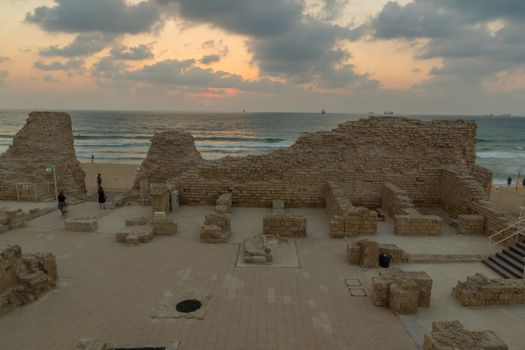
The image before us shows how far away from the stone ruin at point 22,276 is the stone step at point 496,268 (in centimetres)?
1143

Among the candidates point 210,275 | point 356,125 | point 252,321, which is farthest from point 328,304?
point 356,125

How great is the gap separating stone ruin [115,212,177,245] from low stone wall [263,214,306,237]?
132 inches

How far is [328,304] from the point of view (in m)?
7.70

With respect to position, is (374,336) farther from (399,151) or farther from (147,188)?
(147,188)

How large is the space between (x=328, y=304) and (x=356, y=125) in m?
10.4

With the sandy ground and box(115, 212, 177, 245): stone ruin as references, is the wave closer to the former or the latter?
the sandy ground

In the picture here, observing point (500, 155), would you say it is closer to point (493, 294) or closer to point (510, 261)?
point (510, 261)

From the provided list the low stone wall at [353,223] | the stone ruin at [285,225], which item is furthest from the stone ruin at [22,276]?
the low stone wall at [353,223]

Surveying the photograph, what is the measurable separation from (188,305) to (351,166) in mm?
10814

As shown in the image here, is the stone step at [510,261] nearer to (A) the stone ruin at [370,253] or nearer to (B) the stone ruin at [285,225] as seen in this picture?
(A) the stone ruin at [370,253]

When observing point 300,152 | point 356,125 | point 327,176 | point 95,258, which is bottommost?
point 95,258

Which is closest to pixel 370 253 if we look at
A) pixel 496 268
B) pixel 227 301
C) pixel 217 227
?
pixel 496 268

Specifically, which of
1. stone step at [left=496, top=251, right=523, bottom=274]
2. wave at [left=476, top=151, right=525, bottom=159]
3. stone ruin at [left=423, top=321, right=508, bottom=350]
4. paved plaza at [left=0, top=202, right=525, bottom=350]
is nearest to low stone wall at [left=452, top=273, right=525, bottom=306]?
paved plaza at [left=0, top=202, right=525, bottom=350]

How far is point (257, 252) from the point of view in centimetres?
1002
